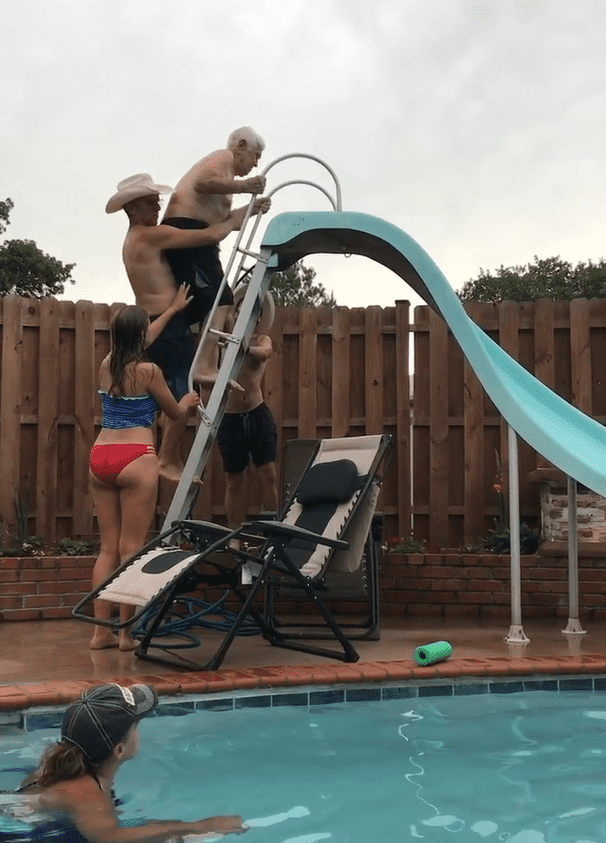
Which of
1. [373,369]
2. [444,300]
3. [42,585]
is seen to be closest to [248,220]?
[444,300]

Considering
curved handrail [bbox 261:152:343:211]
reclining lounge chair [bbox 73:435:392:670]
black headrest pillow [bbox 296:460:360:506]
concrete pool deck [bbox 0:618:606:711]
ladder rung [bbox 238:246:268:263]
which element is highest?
curved handrail [bbox 261:152:343:211]

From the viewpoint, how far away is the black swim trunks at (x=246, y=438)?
22.1ft

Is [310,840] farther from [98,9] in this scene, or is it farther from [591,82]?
[591,82]

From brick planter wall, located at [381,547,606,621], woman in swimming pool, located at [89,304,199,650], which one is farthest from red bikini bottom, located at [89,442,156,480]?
brick planter wall, located at [381,547,606,621]

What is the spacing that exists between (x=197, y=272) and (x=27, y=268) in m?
29.7

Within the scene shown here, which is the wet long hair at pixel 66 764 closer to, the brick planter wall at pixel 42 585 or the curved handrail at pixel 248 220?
the curved handrail at pixel 248 220

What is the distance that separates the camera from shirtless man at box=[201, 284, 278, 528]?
21.6ft

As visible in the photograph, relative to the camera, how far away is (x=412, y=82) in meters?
7.48

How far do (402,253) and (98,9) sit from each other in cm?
284

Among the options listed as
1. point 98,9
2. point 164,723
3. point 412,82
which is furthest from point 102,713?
point 412,82

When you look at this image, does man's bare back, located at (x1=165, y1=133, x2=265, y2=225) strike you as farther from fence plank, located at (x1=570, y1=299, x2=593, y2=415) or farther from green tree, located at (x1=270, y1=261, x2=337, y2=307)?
green tree, located at (x1=270, y1=261, x2=337, y2=307)

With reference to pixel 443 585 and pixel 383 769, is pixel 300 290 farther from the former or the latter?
pixel 383 769

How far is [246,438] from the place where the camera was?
6.81 meters

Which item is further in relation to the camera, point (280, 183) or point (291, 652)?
point (280, 183)
